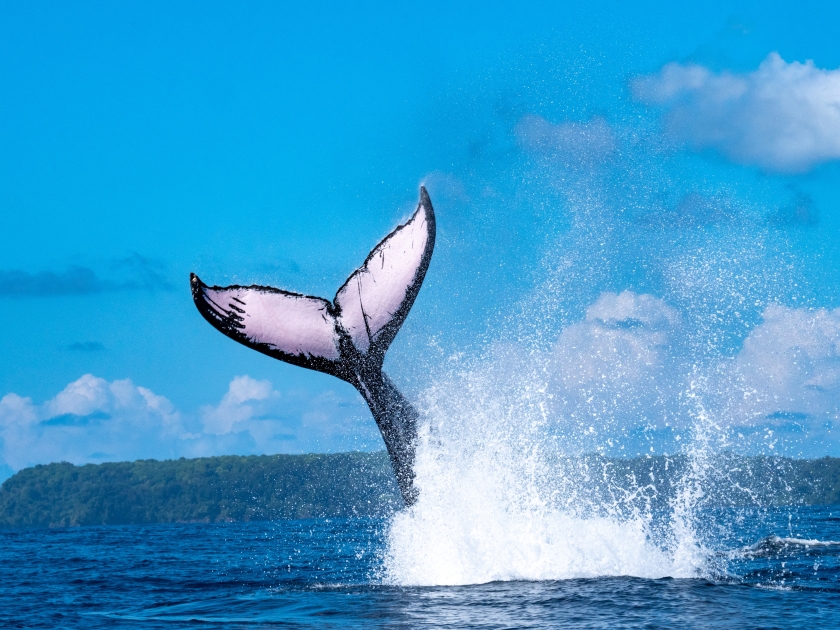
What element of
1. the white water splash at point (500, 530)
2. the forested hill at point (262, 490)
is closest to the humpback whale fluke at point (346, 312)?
the white water splash at point (500, 530)

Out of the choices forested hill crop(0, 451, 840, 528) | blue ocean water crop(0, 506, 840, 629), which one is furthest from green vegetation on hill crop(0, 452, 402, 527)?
blue ocean water crop(0, 506, 840, 629)

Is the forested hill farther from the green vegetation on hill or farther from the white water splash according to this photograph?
the white water splash

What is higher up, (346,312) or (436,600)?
(346,312)

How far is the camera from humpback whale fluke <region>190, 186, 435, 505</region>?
442 inches

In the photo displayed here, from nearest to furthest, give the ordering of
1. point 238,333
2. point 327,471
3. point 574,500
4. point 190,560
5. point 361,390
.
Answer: point 238,333 → point 361,390 → point 574,500 → point 190,560 → point 327,471

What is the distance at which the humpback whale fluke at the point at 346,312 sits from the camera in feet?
36.8

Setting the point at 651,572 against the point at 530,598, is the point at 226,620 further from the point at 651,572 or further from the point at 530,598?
the point at 651,572

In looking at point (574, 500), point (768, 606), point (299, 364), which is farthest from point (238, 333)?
point (574, 500)

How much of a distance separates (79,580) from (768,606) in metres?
15.5

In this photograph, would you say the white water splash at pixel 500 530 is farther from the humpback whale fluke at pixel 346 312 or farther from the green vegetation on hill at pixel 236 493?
the green vegetation on hill at pixel 236 493

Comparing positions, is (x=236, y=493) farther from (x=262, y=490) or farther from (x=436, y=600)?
(x=436, y=600)

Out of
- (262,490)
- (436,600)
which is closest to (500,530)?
(436,600)

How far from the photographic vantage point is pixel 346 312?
11914mm

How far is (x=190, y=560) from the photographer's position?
1126 inches
